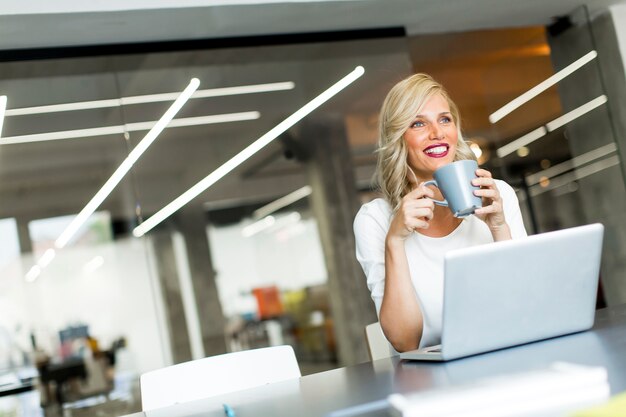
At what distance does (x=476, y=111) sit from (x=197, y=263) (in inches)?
84.0

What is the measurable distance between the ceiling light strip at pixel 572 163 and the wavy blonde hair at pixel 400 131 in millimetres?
Result: 3009

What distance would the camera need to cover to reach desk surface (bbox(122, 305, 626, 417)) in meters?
1.13

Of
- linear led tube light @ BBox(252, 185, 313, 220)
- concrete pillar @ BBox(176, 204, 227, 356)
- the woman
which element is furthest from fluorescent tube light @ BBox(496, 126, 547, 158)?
the woman

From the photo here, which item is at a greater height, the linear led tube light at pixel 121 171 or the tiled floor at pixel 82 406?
the linear led tube light at pixel 121 171

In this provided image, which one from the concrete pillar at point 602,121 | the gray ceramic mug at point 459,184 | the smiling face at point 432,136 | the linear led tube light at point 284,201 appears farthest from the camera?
the concrete pillar at point 602,121

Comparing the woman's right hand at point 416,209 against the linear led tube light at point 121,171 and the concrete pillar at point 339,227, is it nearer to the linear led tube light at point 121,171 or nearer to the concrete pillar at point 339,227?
the linear led tube light at point 121,171

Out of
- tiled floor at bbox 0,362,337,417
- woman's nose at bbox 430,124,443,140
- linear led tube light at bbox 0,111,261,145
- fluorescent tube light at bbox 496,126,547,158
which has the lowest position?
tiled floor at bbox 0,362,337,417

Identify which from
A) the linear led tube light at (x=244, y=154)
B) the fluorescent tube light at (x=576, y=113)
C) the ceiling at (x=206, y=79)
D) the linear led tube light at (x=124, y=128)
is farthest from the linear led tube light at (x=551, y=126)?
the linear led tube light at (x=124, y=128)

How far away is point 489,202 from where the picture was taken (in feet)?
6.06

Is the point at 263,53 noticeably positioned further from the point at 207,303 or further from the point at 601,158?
the point at 601,158

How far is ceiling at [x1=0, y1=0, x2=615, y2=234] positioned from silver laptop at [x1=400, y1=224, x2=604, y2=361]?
2.77 meters

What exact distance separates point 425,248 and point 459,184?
0.51m

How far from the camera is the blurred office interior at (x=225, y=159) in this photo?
3836mm

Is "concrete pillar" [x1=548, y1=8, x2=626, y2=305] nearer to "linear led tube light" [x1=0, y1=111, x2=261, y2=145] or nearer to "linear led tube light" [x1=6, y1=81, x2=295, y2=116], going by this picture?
"linear led tube light" [x1=6, y1=81, x2=295, y2=116]
